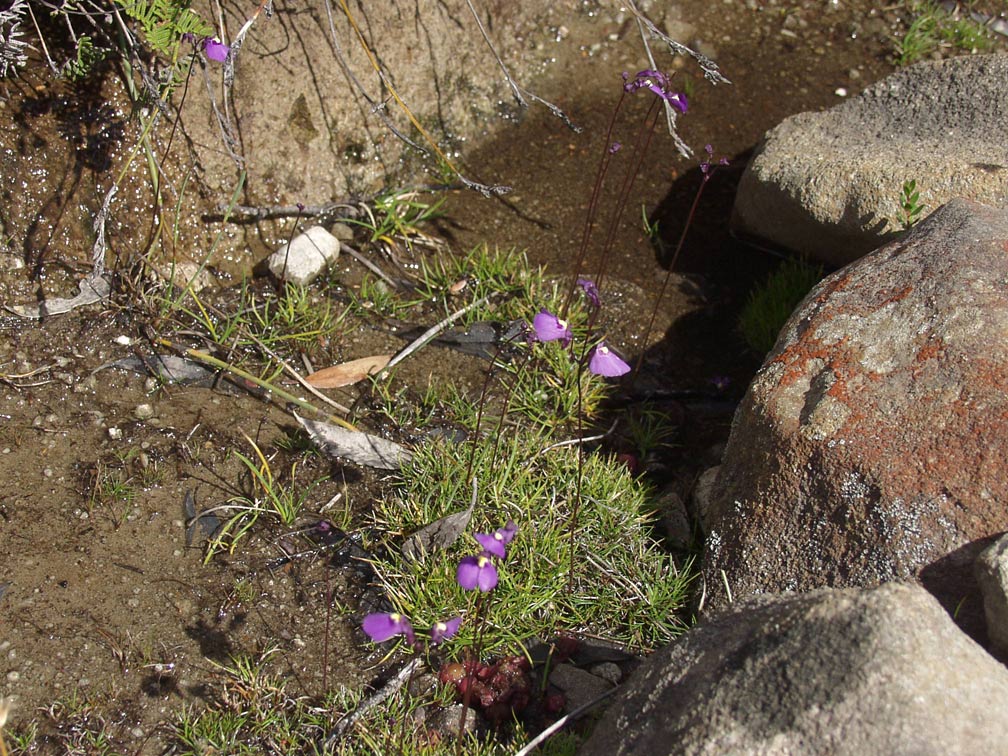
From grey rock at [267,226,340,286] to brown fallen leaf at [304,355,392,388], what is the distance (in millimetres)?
482

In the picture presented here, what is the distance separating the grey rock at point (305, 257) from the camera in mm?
4074

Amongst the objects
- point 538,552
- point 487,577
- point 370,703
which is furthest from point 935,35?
point 370,703

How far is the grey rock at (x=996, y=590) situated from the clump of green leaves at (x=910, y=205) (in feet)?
5.15

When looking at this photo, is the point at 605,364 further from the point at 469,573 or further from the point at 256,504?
the point at 256,504

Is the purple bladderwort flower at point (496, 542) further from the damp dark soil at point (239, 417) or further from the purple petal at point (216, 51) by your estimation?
the purple petal at point (216, 51)

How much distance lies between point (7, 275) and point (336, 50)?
1638mm

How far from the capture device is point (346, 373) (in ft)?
12.6

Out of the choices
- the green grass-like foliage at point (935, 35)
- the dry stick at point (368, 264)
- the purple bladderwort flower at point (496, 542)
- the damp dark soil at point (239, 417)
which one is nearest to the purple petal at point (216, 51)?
the damp dark soil at point (239, 417)

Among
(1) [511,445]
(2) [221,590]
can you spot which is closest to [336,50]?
(1) [511,445]

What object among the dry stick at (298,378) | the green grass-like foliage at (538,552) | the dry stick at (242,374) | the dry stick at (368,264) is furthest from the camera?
the dry stick at (368,264)

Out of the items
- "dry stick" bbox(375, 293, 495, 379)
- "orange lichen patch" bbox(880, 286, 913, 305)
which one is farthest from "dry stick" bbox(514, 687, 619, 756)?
"dry stick" bbox(375, 293, 495, 379)

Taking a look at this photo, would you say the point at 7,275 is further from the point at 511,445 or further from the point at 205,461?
the point at 511,445

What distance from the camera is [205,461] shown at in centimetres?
343

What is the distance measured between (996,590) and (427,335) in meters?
2.32
